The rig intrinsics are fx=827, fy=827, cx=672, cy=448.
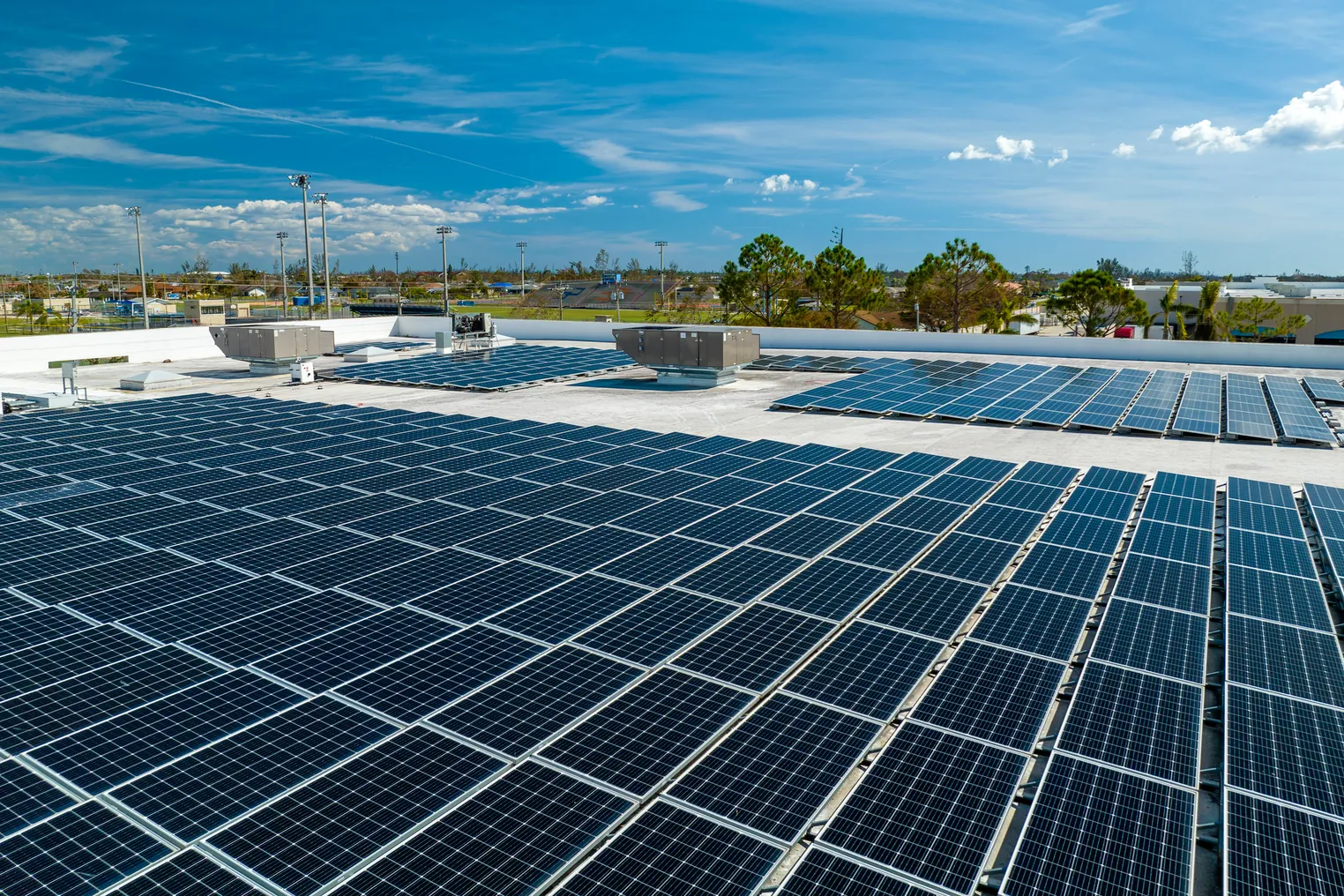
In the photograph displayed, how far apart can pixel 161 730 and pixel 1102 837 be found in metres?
9.10

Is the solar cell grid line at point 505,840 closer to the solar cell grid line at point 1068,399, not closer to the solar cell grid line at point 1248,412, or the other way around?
the solar cell grid line at point 1068,399

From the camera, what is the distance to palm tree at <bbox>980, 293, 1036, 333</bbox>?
8149 cm

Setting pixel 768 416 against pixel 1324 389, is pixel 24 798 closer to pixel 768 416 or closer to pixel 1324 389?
pixel 768 416

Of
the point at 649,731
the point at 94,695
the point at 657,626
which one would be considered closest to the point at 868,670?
the point at 657,626

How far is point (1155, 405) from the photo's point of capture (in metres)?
33.2

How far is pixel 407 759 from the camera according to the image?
8031 millimetres

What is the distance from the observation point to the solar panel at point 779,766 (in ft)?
23.8

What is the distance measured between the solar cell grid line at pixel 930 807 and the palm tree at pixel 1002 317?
78.1 meters

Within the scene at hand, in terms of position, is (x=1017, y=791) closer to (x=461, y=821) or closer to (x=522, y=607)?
(x=461, y=821)

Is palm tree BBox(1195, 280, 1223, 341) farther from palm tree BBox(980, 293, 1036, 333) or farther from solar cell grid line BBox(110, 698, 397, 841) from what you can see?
solar cell grid line BBox(110, 698, 397, 841)

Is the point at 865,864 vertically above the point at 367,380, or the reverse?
the point at 367,380

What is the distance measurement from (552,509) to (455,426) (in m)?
10.7

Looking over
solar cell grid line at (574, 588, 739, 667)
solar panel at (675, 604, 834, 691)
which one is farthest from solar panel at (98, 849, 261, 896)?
solar panel at (675, 604, 834, 691)

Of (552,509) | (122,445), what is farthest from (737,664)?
Answer: (122,445)
